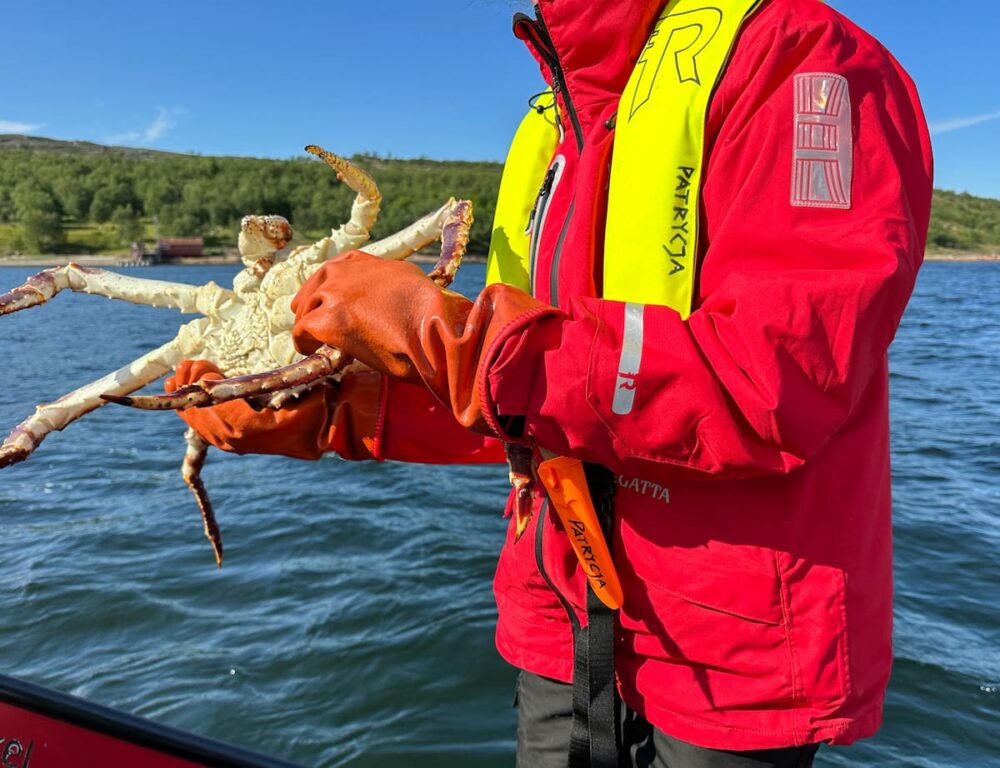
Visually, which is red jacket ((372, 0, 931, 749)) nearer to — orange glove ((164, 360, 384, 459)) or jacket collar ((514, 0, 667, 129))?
jacket collar ((514, 0, 667, 129))

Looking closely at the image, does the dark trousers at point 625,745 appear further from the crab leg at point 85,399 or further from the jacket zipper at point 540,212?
the crab leg at point 85,399

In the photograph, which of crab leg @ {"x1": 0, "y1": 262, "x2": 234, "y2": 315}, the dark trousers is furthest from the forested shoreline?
the dark trousers

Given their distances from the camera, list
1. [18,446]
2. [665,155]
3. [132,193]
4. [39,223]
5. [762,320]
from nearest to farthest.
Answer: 1. [762,320]
2. [665,155]
3. [18,446]
4. [39,223]
5. [132,193]

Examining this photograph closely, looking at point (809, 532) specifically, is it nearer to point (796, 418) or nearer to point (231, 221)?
point (796, 418)

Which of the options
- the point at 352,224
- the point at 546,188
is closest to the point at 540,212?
the point at 546,188

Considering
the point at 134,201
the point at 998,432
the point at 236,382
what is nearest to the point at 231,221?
the point at 134,201

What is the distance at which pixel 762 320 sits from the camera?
1.19m

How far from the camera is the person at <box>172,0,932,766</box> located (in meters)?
1.23

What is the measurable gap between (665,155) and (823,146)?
0.28 meters

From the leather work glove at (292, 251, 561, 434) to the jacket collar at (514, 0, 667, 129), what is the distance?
1.76 ft

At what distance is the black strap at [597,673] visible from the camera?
1.63m

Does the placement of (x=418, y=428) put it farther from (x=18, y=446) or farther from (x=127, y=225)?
(x=127, y=225)

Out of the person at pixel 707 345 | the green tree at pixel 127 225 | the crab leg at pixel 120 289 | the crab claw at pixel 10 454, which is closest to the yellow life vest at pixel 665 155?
the person at pixel 707 345

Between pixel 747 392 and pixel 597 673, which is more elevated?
pixel 747 392
